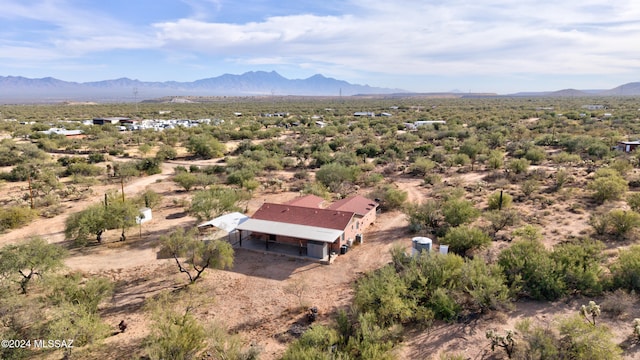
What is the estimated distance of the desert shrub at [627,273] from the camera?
16391 mm

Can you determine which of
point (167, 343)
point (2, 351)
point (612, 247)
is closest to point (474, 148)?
point (612, 247)

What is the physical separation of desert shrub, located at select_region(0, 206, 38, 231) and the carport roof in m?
16.3

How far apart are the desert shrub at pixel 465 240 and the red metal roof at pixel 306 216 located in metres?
5.64

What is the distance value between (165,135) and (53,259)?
51083 mm

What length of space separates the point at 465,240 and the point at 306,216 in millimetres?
8912

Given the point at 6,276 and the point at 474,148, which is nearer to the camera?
the point at 6,276

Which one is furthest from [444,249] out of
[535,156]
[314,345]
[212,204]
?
[535,156]

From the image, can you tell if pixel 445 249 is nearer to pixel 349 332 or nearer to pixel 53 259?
pixel 349 332

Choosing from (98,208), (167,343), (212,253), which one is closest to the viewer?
(167,343)

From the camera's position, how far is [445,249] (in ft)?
65.4

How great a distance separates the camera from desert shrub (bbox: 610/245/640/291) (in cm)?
1639

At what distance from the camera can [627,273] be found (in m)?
16.6

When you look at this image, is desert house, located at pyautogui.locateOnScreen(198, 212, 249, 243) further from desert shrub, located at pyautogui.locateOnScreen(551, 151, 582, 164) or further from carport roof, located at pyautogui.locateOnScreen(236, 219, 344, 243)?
desert shrub, located at pyautogui.locateOnScreen(551, 151, 582, 164)

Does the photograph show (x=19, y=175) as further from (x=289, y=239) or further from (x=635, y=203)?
(x=635, y=203)
